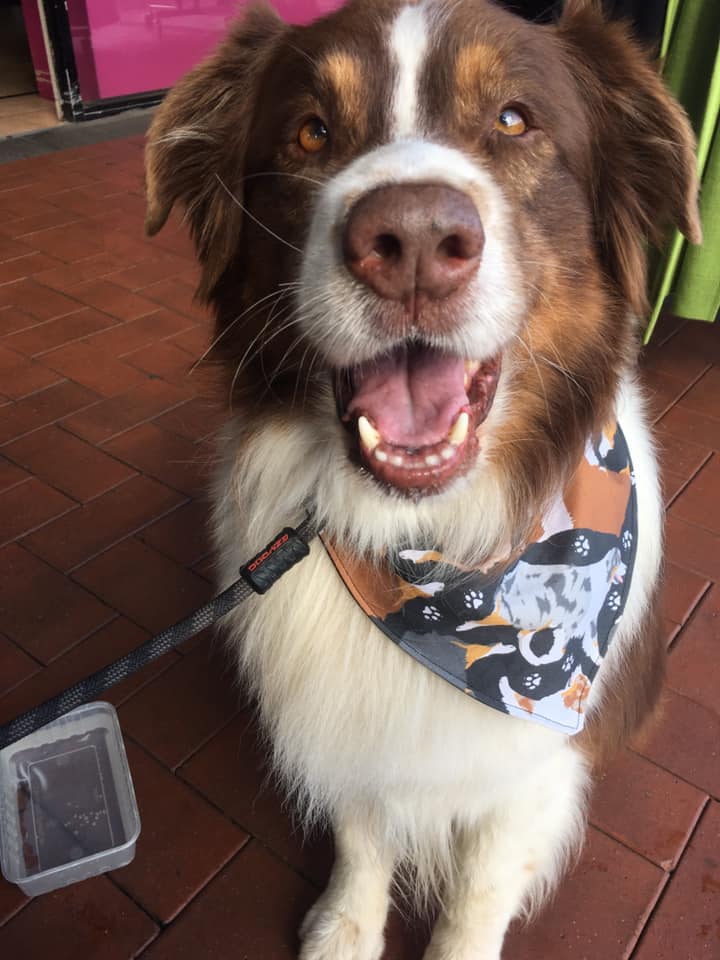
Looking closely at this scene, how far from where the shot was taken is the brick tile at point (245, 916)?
1690 mm

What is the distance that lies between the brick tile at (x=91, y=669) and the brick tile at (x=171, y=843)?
234mm

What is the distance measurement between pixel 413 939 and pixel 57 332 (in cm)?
279

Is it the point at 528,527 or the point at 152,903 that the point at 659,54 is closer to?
the point at 528,527

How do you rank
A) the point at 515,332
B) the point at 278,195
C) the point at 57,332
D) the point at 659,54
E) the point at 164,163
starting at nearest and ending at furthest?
the point at 515,332 → the point at 278,195 → the point at 164,163 → the point at 659,54 → the point at 57,332

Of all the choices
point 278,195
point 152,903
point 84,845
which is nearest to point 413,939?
point 152,903

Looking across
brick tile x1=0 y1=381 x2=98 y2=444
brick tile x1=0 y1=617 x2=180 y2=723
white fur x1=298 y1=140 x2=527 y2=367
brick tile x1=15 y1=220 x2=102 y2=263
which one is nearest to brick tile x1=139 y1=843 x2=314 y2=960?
brick tile x1=0 y1=617 x2=180 y2=723

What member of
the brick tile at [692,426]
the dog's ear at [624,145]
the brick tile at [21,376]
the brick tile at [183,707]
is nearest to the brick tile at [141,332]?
the brick tile at [21,376]

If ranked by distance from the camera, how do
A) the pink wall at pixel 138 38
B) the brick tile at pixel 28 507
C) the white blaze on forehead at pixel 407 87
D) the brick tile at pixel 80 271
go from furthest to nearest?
the pink wall at pixel 138 38 < the brick tile at pixel 80 271 < the brick tile at pixel 28 507 < the white blaze on forehead at pixel 407 87

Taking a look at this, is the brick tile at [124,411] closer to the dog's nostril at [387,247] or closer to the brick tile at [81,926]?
the brick tile at [81,926]

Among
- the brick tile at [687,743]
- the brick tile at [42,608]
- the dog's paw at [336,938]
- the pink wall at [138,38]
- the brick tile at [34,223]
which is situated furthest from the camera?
the pink wall at [138,38]

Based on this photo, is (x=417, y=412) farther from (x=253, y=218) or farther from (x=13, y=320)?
(x=13, y=320)

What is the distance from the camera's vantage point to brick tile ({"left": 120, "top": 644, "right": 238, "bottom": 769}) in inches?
80.7

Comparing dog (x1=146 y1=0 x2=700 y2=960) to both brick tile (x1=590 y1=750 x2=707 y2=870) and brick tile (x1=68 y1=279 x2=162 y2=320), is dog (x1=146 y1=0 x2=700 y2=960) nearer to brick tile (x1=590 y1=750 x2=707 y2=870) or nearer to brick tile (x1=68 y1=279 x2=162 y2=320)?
brick tile (x1=590 y1=750 x2=707 y2=870)

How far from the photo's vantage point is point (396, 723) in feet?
4.87
